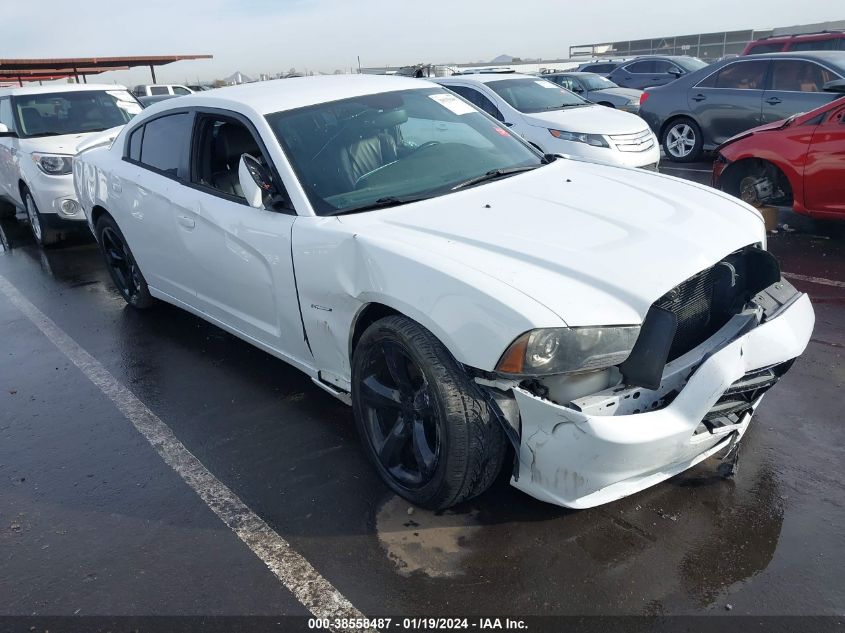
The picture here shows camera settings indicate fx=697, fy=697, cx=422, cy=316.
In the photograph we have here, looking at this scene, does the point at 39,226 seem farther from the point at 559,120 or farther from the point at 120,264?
the point at 559,120

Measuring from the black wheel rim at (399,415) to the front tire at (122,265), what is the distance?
9.63ft

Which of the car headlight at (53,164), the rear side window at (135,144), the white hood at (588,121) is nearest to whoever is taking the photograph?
the rear side window at (135,144)

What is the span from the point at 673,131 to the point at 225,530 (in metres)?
10.1

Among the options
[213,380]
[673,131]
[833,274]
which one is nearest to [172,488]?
[213,380]

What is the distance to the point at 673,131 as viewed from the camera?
433 inches

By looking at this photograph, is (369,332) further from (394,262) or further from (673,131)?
(673,131)

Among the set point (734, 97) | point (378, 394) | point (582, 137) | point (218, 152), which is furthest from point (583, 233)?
point (734, 97)

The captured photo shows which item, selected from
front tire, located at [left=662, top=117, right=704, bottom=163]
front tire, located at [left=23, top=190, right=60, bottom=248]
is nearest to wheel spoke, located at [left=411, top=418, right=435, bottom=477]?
front tire, located at [left=23, top=190, right=60, bottom=248]

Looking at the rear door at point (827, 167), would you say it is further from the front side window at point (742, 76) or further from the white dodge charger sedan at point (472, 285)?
the front side window at point (742, 76)

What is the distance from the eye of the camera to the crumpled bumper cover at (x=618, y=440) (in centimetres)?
234

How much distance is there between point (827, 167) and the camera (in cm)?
599

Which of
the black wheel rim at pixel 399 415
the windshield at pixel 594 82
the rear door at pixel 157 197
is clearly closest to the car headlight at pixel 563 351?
the black wheel rim at pixel 399 415

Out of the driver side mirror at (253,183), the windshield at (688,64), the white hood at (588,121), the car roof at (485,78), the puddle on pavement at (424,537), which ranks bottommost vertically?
the puddle on pavement at (424,537)

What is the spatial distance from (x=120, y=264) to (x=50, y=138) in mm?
3427
